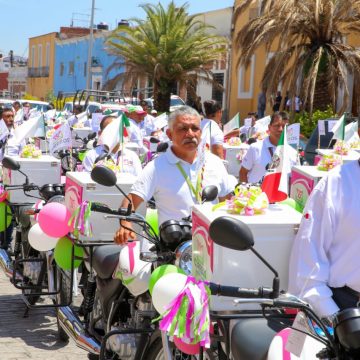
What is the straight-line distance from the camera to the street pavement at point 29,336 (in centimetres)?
611

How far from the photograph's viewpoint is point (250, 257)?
3631 mm

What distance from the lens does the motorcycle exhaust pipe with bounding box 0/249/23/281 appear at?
24.0 feet

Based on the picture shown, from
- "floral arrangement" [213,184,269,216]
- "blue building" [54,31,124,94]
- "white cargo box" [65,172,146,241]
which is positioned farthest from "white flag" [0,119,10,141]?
"blue building" [54,31,124,94]

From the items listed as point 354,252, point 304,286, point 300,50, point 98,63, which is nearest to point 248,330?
point 304,286

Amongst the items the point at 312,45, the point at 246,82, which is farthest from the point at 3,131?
the point at 246,82

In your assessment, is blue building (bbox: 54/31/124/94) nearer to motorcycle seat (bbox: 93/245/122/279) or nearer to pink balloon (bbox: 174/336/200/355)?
motorcycle seat (bbox: 93/245/122/279)

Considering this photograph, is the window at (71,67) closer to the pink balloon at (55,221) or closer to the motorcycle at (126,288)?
the pink balloon at (55,221)

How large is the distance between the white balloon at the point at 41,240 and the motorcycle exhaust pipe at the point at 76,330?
22.9 inches

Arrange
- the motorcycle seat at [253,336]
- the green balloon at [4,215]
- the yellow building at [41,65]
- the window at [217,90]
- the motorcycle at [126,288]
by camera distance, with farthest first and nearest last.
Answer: the yellow building at [41,65]
the window at [217,90]
the green balloon at [4,215]
the motorcycle at [126,288]
the motorcycle seat at [253,336]

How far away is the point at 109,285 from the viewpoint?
511 cm

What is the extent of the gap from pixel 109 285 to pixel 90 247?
730 millimetres

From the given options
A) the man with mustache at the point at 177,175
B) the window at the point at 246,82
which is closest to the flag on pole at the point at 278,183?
the man with mustache at the point at 177,175

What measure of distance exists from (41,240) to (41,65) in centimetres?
6411

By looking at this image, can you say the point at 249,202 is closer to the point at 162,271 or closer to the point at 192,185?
the point at 162,271
